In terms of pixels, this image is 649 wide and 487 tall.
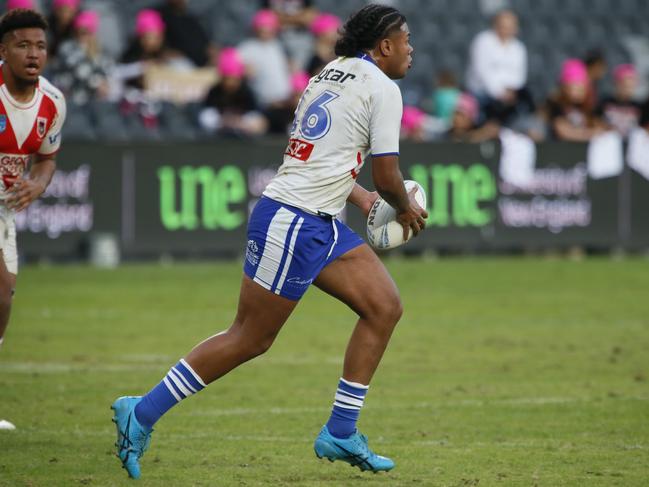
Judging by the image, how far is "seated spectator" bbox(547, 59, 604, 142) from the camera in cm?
1998

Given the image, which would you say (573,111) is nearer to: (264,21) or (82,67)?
(264,21)

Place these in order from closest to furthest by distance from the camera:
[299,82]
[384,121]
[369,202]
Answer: [384,121] → [369,202] → [299,82]

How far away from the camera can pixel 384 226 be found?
6938 mm

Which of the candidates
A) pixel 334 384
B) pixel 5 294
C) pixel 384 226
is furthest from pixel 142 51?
pixel 384 226

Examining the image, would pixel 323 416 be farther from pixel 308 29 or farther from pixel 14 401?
pixel 308 29

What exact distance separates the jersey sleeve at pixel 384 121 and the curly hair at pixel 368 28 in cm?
32

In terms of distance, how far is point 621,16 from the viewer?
2630 centimetres

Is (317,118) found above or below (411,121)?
above

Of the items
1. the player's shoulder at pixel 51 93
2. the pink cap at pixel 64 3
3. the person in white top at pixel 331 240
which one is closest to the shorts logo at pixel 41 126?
the player's shoulder at pixel 51 93

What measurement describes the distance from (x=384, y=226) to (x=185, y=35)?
1336 centimetres

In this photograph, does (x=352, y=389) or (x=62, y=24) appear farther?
(x=62, y=24)

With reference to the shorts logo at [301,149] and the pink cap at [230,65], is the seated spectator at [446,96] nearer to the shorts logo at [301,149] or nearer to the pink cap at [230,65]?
the pink cap at [230,65]

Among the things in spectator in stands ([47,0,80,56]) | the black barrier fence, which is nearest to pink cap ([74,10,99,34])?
spectator in stands ([47,0,80,56])

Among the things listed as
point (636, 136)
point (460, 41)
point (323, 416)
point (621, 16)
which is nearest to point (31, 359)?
point (323, 416)
